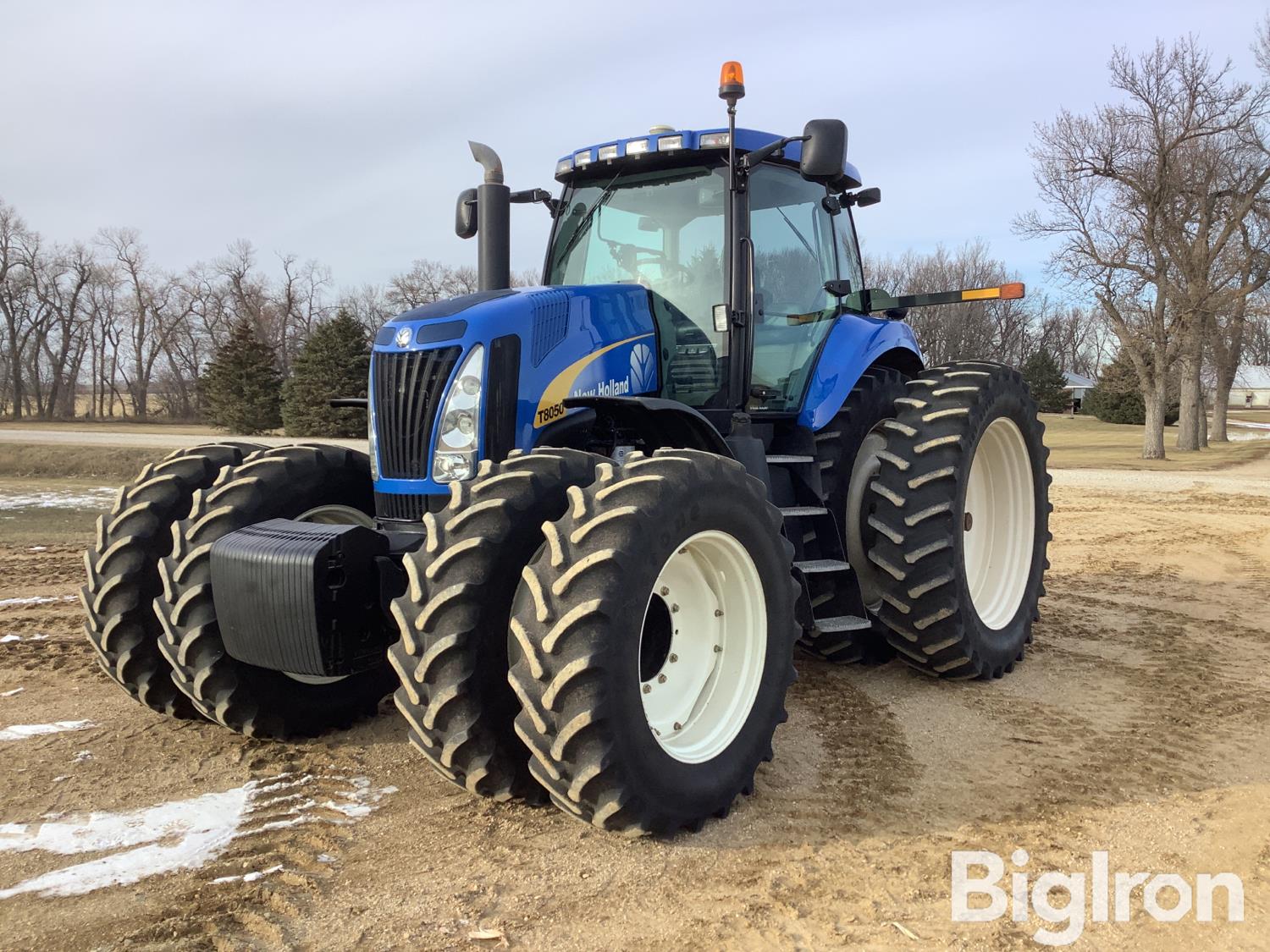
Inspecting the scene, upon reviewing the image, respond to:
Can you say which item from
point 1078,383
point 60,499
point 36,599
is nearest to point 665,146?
point 36,599

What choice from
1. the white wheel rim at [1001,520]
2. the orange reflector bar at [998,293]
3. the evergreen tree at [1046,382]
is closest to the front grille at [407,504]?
the orange reflector bar at [998,293]

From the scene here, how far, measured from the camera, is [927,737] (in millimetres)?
4219

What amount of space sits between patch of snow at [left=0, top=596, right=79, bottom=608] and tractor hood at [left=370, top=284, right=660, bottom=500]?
4222 millimetres

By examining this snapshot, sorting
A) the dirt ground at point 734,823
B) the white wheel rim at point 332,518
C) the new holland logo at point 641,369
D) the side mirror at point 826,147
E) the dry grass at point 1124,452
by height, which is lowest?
the dirt ground at point 734,823

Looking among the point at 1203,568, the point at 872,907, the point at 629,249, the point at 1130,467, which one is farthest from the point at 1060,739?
the point at 1130,467

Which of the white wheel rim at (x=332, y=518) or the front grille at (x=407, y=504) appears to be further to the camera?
the white wheel rim at (x=332, y=518)

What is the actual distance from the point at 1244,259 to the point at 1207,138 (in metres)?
3.39

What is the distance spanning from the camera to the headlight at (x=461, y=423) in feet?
12.2

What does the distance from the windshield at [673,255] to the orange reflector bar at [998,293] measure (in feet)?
5.07

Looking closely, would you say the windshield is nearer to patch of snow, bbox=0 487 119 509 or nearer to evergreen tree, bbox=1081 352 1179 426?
patch of snow, bbox=0 487 119 509

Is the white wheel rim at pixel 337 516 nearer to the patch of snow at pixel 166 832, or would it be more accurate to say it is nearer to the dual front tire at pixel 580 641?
the patch of snow at pixel 166 832

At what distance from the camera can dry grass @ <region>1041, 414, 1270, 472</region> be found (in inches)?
885

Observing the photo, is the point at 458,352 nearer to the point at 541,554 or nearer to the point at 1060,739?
the point at 541,554

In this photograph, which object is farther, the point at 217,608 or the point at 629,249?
the point at 629,249
